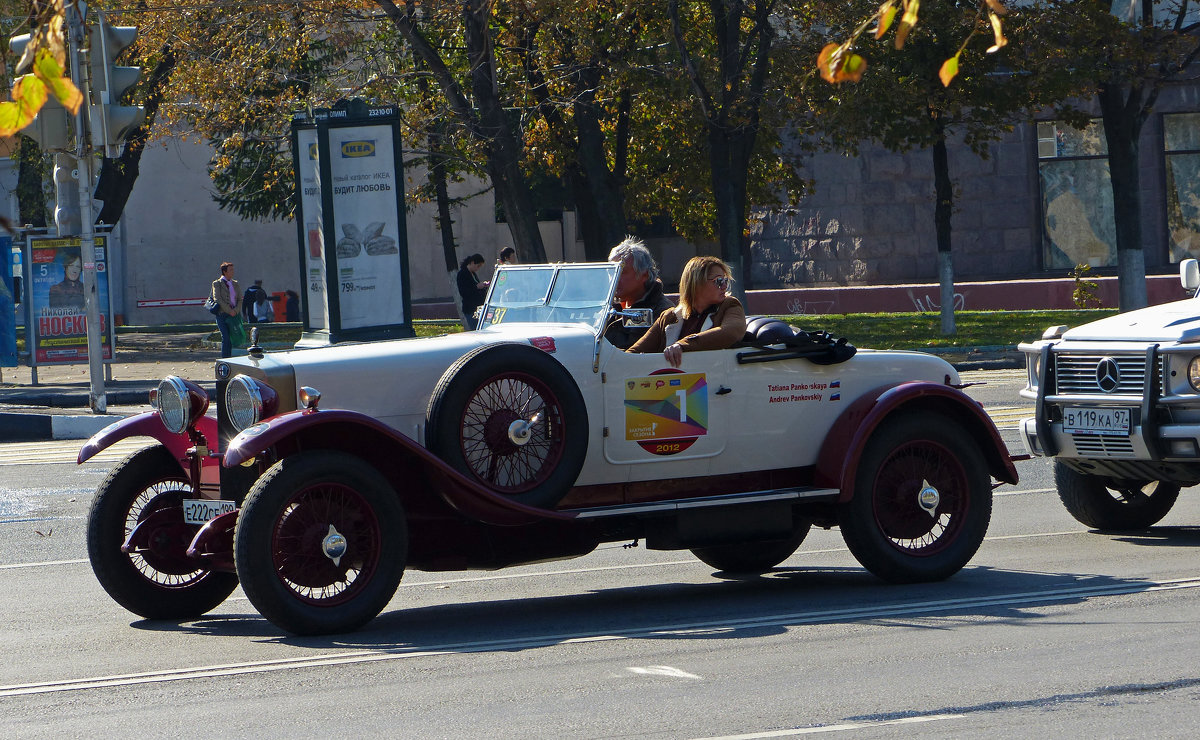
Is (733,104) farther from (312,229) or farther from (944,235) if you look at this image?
(312,229)

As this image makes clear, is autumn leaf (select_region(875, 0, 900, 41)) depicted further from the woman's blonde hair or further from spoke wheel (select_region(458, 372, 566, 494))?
the woman's blonde hair

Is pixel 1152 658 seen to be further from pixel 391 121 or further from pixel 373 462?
pixel 391 121

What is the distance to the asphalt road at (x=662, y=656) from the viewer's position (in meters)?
5.25

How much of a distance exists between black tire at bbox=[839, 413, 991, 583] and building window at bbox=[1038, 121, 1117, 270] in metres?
28.7

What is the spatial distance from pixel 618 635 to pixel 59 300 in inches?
677

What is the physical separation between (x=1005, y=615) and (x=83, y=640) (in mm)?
4108

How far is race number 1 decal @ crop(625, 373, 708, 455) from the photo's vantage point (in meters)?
7.19

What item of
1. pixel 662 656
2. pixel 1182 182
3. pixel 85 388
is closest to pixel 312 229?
pixel 85 388

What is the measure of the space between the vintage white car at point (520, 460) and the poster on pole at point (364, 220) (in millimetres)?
13737

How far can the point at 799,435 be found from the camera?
7562 millimetres

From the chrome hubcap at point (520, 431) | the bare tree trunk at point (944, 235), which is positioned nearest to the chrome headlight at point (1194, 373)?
the chrome hubcap at point (520, 431)

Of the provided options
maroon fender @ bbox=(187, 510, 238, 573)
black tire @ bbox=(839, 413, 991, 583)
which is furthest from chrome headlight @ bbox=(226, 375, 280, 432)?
black tire @ bbox=(839, 413, 991, 583)

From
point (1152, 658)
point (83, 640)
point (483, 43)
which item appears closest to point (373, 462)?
point (83, 640)

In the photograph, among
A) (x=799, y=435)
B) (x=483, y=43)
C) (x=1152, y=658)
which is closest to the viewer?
(x=1152, y=658)
